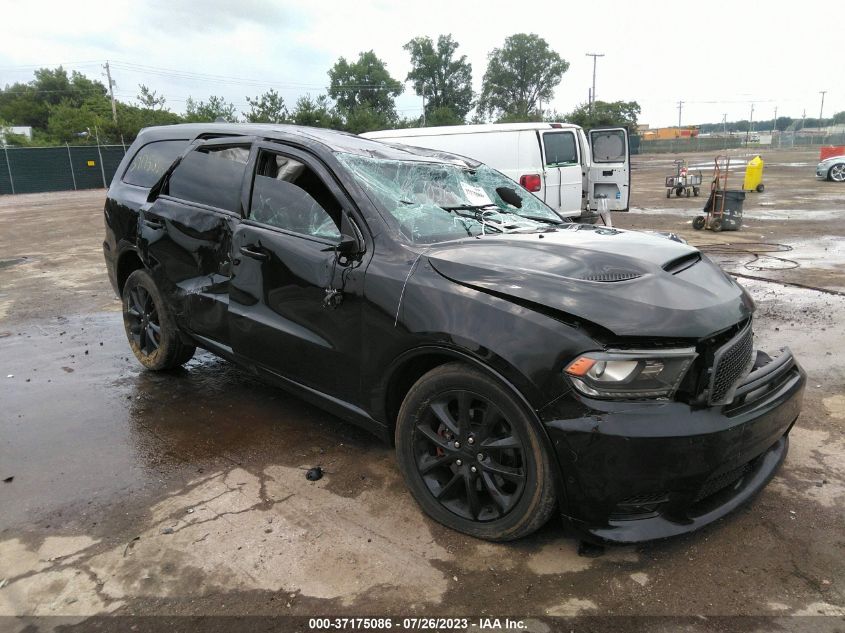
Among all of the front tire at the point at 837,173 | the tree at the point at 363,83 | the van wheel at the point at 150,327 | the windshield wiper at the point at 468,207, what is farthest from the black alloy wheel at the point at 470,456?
the tree at the point at 363,83

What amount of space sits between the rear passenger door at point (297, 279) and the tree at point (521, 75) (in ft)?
332

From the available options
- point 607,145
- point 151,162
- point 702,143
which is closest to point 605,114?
point 702,143

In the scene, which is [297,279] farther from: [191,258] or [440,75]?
[440,75]

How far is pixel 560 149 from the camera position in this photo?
37.1 ft

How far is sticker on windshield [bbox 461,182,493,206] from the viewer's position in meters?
3.72

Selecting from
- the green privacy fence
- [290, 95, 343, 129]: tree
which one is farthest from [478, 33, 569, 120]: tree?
the green privacy fence

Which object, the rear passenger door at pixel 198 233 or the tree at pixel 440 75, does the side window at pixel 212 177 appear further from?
the tree at pixel 440 75

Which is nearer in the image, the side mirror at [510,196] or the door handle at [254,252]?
the door handle at [254,252]

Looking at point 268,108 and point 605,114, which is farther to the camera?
point 605,114

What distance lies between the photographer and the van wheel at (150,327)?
453 cm

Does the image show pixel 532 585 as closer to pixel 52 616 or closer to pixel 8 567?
pixel 52 616

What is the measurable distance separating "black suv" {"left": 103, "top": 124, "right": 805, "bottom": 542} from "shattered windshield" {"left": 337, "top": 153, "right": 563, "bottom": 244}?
2 centimetres

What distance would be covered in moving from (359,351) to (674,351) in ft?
4.73

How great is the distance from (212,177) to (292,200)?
916 millimetres
